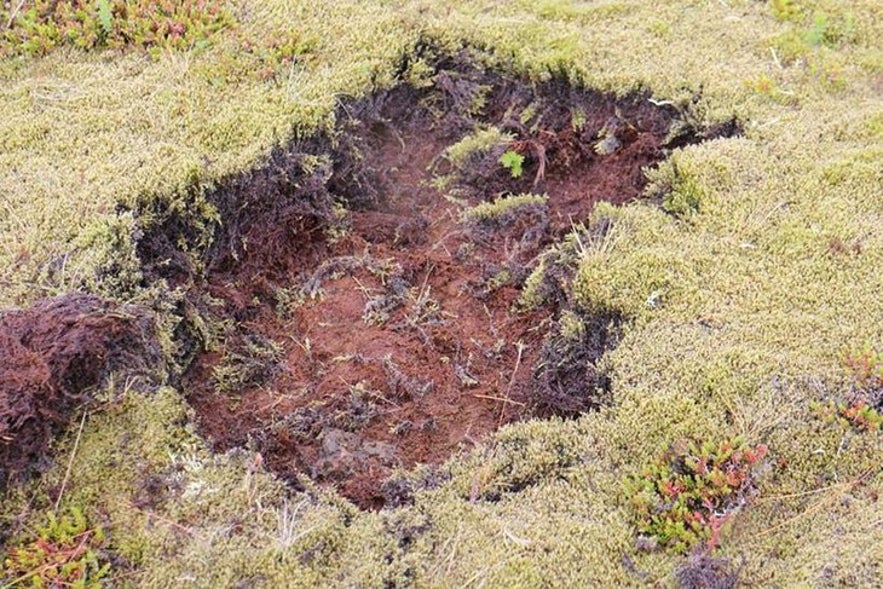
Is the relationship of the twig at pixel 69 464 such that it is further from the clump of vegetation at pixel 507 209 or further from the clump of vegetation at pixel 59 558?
the clump of vegetation at pixel 507 209

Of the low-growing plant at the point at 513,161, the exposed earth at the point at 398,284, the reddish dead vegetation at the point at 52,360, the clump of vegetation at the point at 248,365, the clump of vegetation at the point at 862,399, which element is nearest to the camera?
the reddish dead vegetation at the point at 52,360

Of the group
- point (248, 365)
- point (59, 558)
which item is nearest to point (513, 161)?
point (248, 365)

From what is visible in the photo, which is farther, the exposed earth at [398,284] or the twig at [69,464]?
the exposed earth at [398,284]

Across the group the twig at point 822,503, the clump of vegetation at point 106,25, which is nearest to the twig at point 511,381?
the twig at point 822,503

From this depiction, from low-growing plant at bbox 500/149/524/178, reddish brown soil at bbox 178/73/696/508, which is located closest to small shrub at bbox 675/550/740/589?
reddish brown soil at bbox 178/73/696/508

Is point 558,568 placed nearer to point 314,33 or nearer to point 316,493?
point 316,493

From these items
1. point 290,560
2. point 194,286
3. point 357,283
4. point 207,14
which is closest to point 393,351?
point 357,283

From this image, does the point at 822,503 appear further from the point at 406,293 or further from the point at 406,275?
the point at 406,275
